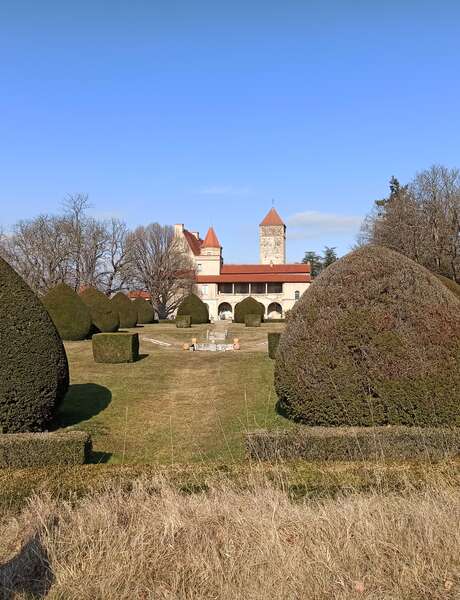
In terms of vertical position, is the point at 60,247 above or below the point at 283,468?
above

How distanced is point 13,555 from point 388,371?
5.85m

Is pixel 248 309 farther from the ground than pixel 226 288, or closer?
closer

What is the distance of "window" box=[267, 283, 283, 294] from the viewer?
6538 cm

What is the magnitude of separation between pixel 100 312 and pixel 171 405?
15.6 meters

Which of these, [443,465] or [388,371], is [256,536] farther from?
[388,371]

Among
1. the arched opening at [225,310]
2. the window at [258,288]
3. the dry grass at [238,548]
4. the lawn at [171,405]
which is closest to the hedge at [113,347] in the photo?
the lawn at [171,405]

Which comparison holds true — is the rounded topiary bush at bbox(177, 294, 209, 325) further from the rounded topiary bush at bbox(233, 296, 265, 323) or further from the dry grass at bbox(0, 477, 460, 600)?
the dry grass at bbox(0, 477, 460, 600)

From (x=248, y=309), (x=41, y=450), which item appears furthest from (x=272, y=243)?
(x=41, y=450)

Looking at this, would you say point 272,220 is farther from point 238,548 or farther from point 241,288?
point 238,548

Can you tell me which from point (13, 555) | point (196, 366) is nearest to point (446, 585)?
point (13, 555)

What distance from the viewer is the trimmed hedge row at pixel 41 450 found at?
6.67 meters

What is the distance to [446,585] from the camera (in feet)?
10.8

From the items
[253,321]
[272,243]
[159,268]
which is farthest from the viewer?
[272,243]

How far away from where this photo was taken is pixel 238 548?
3.70 metres
